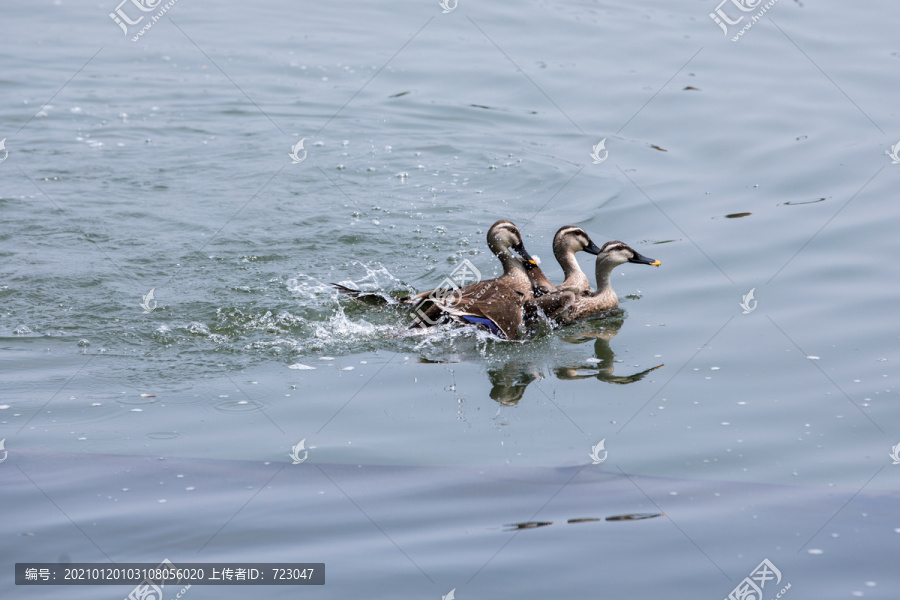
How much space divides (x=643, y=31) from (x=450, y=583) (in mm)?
13530

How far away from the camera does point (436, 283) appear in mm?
9734

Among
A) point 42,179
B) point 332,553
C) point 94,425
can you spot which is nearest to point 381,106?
point 42,179

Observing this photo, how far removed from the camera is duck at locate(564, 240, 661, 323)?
29.6 feet
